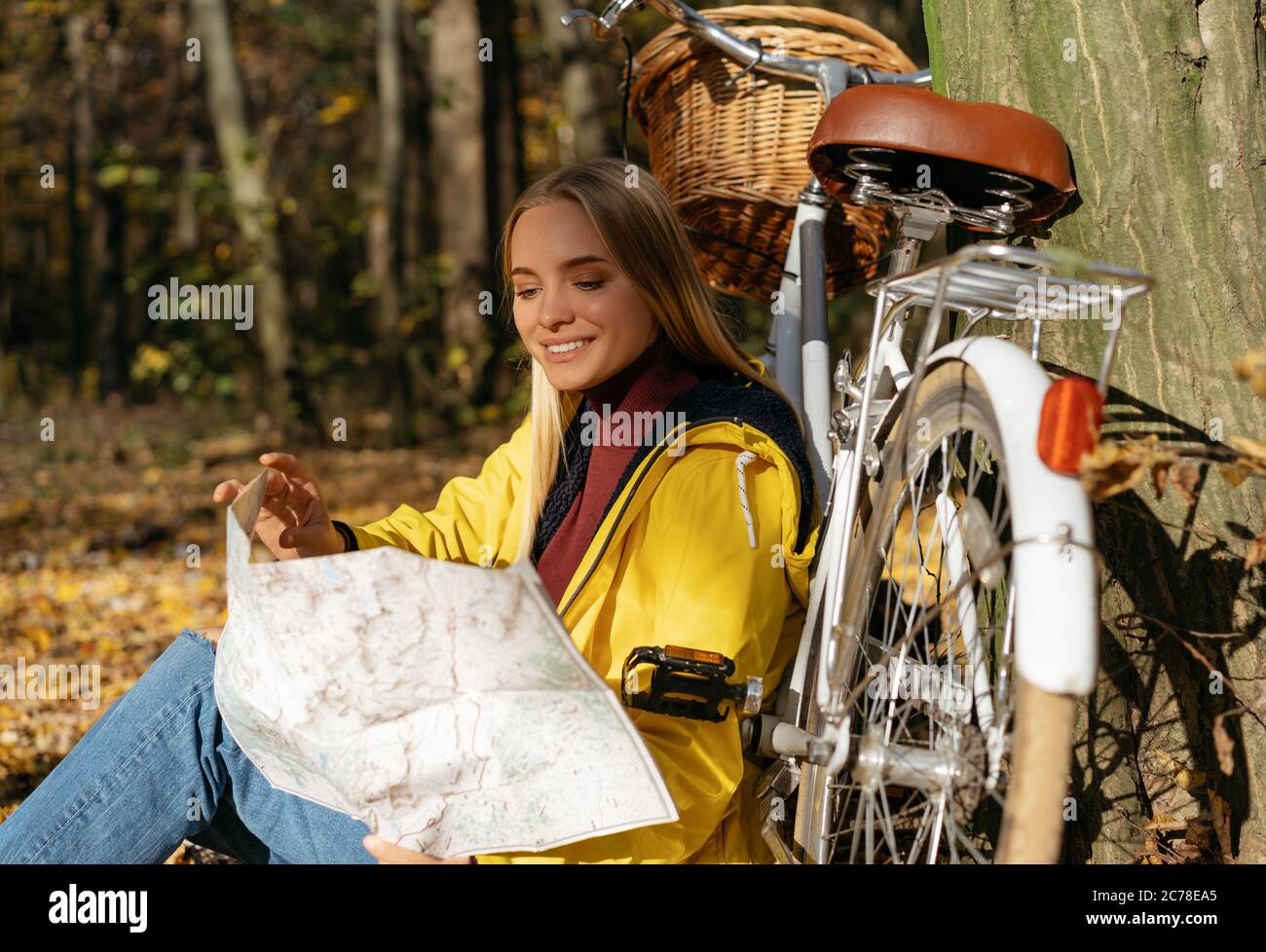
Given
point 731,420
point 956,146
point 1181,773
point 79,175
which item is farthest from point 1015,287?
point 79,175

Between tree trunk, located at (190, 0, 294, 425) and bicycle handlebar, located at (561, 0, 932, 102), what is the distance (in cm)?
644

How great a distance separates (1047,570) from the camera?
1354 mm

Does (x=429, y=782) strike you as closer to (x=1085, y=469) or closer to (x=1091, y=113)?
(x=1085, y=469)

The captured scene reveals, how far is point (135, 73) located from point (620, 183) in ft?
71.4

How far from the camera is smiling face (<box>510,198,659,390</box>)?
87.3 inches

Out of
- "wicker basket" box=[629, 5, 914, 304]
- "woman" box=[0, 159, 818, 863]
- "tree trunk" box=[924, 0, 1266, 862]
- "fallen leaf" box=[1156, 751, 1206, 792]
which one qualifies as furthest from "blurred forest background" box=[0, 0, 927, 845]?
"fallen leaf" box=[1156, 751, 1206, 792]

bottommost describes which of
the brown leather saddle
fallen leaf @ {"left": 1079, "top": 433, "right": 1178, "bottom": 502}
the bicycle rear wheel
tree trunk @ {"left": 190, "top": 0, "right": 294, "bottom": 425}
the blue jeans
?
the blue jeans

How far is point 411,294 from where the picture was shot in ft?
33.4

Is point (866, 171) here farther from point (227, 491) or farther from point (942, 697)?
point (227, 491)

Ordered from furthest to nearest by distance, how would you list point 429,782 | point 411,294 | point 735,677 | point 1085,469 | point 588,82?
point 411,294, point 588,82, point 735,677, point 429,782, point 1085,469

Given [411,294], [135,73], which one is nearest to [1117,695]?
[411,294]

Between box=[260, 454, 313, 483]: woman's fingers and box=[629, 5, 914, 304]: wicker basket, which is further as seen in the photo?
box=[629, 5, 914, 304]: wicker basket

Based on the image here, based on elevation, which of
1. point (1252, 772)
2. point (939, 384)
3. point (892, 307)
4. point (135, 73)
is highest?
point (135, 73)

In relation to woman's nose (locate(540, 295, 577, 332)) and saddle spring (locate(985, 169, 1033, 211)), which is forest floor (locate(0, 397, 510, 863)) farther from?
saddle spring (locate(985, 169, 1033, 211))
